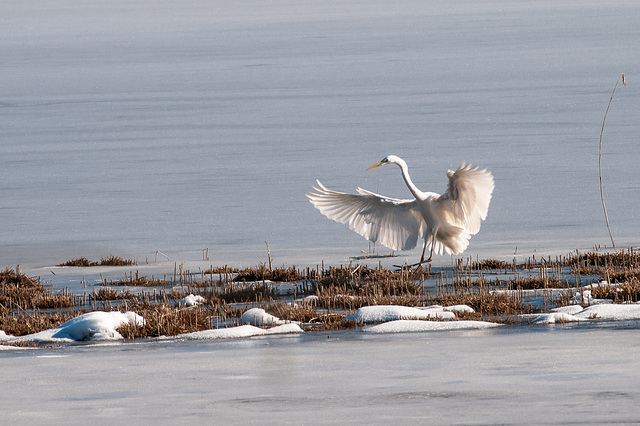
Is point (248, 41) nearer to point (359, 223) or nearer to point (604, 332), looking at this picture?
point (359, 223)

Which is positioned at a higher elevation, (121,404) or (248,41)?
(248,41)

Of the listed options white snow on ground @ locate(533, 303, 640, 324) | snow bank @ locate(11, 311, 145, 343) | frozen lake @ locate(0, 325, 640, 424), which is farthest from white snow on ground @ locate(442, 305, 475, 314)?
snow bank @ locate(11, 311, 145, 343)

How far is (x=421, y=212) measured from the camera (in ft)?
42.7

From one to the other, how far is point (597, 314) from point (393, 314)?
1617mm

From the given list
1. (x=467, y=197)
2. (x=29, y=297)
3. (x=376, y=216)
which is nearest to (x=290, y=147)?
(x=376, y=216)

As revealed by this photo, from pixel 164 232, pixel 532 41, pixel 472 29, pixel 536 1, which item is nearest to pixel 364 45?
pixel 532 41

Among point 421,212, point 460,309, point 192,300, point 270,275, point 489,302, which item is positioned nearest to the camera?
point 460,309

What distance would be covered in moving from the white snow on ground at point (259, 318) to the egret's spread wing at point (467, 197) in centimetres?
342

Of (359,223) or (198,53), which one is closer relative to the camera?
(359,223)

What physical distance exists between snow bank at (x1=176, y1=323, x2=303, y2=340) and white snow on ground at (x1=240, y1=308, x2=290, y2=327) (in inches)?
8.3

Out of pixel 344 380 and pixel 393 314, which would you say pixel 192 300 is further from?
pixel 344 380

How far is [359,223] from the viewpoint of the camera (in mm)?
13648

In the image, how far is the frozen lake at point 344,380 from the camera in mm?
5980

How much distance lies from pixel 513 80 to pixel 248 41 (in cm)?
4633
